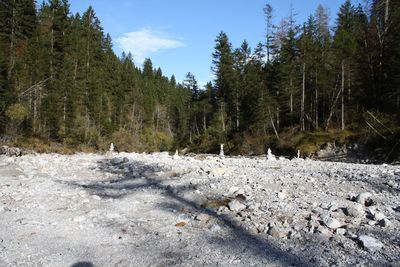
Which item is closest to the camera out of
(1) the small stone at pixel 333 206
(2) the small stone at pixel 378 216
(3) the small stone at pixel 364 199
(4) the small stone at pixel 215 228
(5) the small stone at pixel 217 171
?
(2) the small stone at pixel 378 216

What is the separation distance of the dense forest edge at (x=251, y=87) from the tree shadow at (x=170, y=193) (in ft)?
50.7

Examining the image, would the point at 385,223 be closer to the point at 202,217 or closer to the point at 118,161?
the point at 202,217

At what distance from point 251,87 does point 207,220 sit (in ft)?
160

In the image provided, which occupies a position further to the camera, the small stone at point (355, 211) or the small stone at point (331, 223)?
the small stone at point (355, 211)

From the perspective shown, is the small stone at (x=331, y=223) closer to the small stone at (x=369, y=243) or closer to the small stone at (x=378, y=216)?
the small stone at (x=369, y=243)

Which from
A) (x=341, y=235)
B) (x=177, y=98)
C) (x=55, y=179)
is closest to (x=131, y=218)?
(x=341, y=235)

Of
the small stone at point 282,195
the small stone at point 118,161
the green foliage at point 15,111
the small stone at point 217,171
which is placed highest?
the green foliage at point 15,111

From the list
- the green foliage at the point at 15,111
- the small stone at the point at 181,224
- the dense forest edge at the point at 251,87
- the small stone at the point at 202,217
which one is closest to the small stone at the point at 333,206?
the small stone at the point at 202,217

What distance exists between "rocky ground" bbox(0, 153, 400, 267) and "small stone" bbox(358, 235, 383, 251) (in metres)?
0.01

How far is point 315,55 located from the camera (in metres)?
43.6

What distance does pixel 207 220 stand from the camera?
7.09 metres

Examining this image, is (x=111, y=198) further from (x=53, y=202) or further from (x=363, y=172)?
(x=363, y=172)

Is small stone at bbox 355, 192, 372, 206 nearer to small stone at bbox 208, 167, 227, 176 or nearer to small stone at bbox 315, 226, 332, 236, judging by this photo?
small stone at bbox 315, 226, 332, 236

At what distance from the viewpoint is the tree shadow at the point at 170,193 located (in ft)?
17.9
